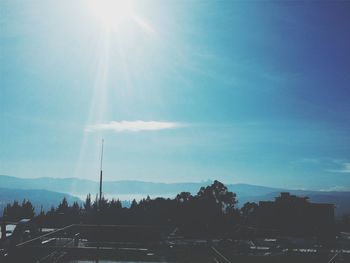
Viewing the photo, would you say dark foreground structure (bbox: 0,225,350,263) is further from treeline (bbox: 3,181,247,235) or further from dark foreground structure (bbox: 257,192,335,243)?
dark foreground structure (bbox: 257,192,335,243)

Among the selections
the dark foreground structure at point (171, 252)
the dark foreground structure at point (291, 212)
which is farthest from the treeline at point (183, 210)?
the dark foreground structure at point (171, 252)

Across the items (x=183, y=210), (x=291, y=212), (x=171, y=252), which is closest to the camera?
(x=171, y=252)

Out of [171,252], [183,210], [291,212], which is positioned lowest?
[171,252]

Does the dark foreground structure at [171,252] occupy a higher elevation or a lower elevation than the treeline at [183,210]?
lower

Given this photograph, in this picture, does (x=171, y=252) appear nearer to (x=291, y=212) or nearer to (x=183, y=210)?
(x=183, y=210)

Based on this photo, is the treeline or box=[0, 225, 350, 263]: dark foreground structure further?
the treeline

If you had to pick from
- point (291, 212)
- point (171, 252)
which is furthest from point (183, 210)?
point (171, 252)

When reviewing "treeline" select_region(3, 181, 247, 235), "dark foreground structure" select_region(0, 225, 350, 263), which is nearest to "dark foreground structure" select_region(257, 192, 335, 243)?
"treeline" select_region(3, 181, 247, 235)

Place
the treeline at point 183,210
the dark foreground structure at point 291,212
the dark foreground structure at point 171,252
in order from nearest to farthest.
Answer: the dark foreground structure at point 171,252 → the treeline at point 183,210 → the dark foreground structure at point 291,212

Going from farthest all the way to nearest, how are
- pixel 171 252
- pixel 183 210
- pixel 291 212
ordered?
pixel 291 212 → pixel 183 210 → pixel 171 252

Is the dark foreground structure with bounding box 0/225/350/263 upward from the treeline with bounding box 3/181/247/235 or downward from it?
downward

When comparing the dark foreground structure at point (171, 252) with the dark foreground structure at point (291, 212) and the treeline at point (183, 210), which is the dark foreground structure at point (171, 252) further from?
the dark foreground structure at point (291, 212)

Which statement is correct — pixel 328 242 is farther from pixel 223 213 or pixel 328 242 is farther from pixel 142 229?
pixel 223 213

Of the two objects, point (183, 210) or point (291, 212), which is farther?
point (291, 212)
